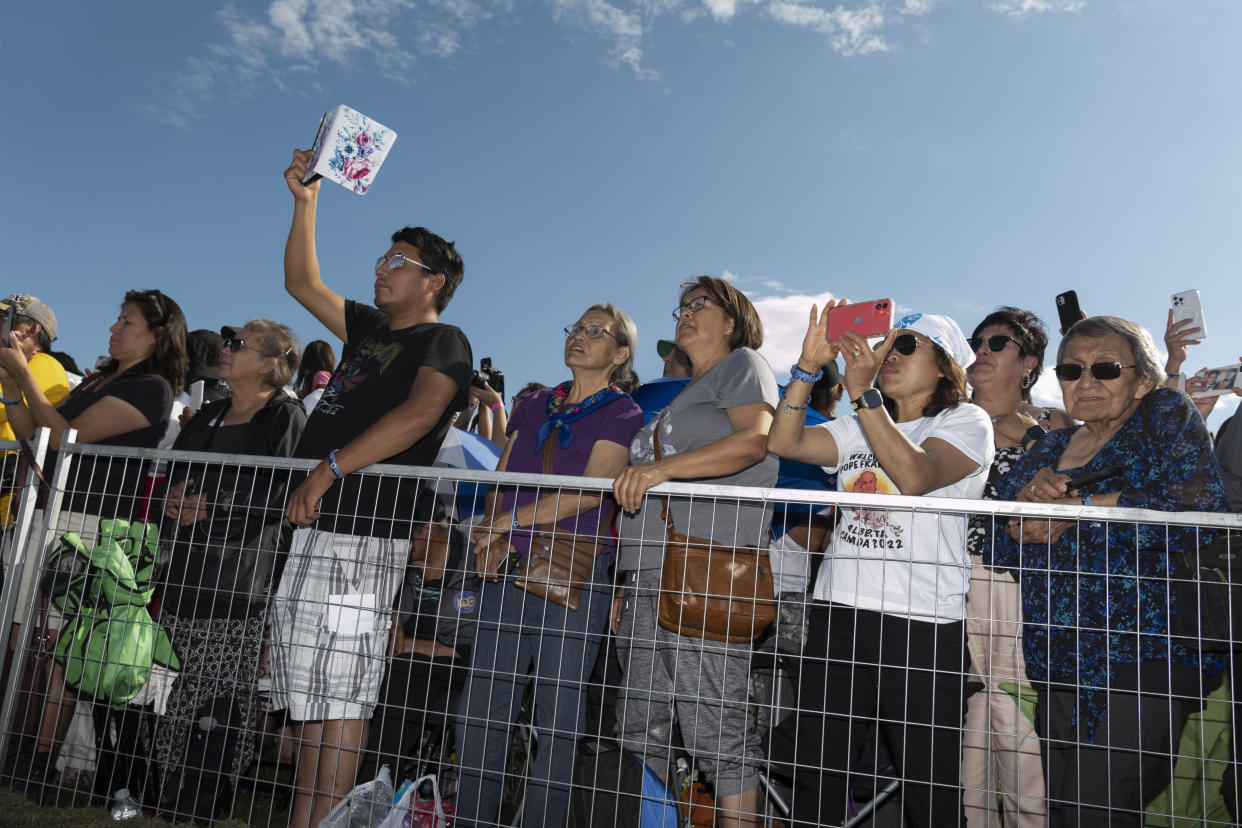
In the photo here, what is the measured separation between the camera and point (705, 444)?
3051 millimetres

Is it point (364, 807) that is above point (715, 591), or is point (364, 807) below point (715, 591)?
→ below

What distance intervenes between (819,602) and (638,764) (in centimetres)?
84

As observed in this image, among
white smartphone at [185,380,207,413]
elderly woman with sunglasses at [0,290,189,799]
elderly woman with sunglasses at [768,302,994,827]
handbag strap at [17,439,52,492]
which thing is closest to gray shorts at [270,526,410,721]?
elderly woman with sunglasses at [0,290,189,799]

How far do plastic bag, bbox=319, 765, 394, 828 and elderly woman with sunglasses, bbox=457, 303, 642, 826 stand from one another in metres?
0.25

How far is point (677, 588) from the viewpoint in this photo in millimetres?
2754

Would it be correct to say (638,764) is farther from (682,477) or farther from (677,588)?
(682,477)

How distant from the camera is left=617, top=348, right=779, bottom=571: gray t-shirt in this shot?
2.84m

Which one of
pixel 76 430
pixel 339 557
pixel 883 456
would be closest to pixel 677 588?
pixel 883 456

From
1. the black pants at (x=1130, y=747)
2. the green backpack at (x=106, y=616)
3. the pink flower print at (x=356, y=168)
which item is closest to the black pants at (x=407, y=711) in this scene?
the green backpack at (x=106, y=616)

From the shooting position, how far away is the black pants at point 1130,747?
2457 millimetres

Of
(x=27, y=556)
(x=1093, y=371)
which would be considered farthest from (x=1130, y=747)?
(x=27, y=556)

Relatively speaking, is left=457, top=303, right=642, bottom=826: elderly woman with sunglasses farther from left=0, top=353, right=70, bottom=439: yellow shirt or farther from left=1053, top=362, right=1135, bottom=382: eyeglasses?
left=0, top=353, right=70, bottom=439: yellow shirt

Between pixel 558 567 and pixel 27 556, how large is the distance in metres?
2.22

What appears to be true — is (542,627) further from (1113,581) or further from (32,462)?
(32,462)
